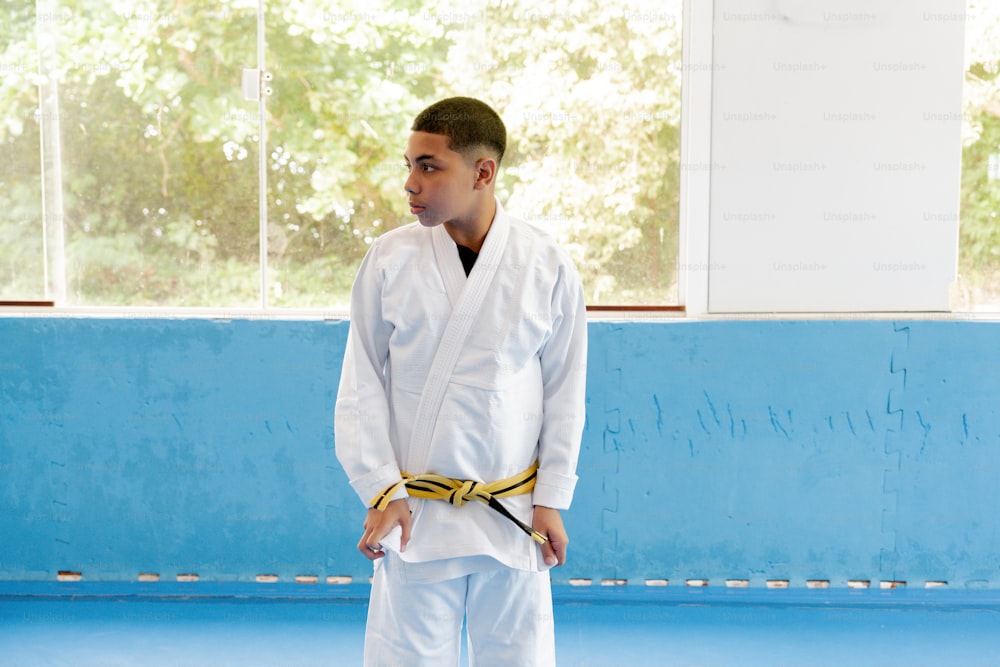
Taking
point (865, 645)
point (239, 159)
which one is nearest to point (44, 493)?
point (239, 159)

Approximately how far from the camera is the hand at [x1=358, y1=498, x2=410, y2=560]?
1.62m

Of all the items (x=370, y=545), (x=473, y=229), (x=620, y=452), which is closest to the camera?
(x=370, y=545)

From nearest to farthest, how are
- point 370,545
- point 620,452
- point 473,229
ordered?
point 370,545 → point 473,229 → point 620,452

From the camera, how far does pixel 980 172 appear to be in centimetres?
308

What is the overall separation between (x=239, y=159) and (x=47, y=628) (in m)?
1.48

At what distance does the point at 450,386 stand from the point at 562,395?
0.22 meters

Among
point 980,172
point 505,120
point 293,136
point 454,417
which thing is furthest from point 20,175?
point 980,172

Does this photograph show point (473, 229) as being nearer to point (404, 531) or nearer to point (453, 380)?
point (453, 380)

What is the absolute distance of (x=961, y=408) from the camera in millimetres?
2998

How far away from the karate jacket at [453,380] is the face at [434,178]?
75 millimetres

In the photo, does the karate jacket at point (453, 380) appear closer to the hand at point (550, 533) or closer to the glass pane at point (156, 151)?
the hand at point (550, 533)

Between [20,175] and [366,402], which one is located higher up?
[20,175]

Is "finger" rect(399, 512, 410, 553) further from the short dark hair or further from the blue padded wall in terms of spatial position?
the blue padded wall

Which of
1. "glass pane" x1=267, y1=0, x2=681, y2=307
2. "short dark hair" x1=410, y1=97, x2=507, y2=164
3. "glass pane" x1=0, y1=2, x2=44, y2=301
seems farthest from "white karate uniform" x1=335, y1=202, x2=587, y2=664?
"glass pane" x1=0, y1=2, x2=44, y2=301
